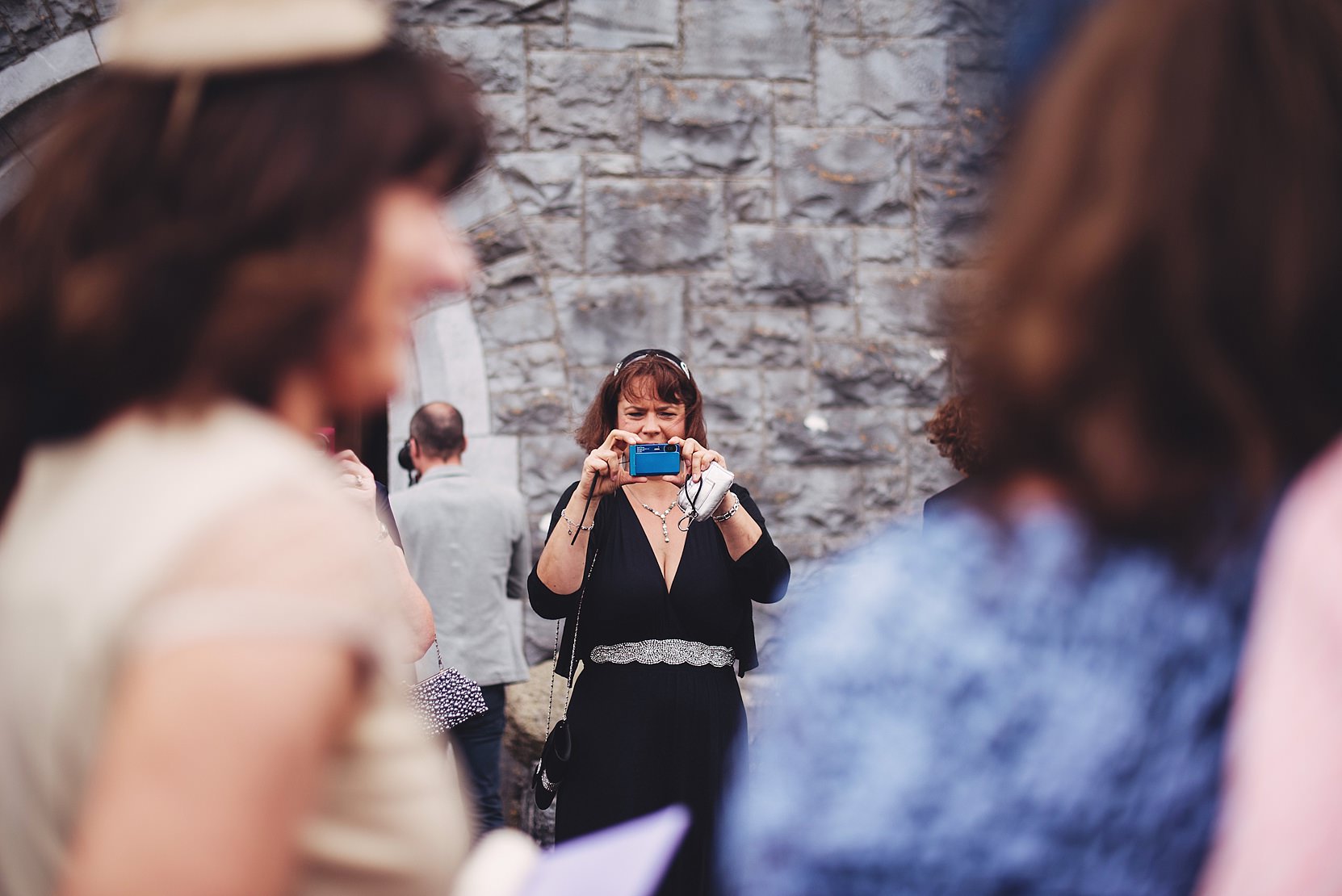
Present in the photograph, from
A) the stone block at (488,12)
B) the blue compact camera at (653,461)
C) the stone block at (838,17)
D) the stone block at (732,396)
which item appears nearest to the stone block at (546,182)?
the stone block at (488,12)

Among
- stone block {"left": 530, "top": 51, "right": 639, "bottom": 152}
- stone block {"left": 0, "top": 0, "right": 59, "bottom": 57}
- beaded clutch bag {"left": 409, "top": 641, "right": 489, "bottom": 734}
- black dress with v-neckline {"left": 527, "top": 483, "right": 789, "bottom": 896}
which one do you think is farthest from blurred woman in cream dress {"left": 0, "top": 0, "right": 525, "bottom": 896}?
stone block {"left": 0, "top": 0, "right": 59, "bottom": 57}

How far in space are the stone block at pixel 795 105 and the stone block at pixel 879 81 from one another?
1.6 inches

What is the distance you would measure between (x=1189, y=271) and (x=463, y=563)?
3942 mm

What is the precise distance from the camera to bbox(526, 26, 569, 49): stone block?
5.32m

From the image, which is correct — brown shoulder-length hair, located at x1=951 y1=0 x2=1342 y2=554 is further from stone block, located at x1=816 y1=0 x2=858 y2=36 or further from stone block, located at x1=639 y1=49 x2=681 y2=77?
stone block, located at x1=816 y1=0 x2=858 y2=36

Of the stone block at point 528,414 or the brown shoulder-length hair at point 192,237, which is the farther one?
the stone block at point 528,414

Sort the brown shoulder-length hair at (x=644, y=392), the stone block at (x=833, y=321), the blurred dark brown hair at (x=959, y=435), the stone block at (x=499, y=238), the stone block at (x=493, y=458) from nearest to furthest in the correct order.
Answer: the blurred dark brown hair at (x=959, y=435) → the brown shoulder-length hair at (x=644, y=392) → the stone block at (x=493, y=458) → the stone block at (x=499, y=238) → the stone block at (x=833, y=321)

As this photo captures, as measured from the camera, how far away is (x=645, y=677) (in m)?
3.15

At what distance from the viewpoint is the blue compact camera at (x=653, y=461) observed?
3.27 m

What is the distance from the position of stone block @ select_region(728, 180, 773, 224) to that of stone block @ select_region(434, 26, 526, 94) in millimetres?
1092

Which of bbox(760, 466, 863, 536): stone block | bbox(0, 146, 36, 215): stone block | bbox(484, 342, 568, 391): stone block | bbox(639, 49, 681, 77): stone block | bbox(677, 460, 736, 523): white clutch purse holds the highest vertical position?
bbox(639, 49, 681, 77): stone block

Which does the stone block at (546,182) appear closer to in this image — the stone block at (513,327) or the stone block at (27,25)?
the stone block at (513,327)

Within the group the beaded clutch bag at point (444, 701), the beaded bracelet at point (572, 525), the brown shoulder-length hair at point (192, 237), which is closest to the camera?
the brown shoulder-length hair at point (192, 237)

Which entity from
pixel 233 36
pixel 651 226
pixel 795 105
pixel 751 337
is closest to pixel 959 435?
pixel 233 36
